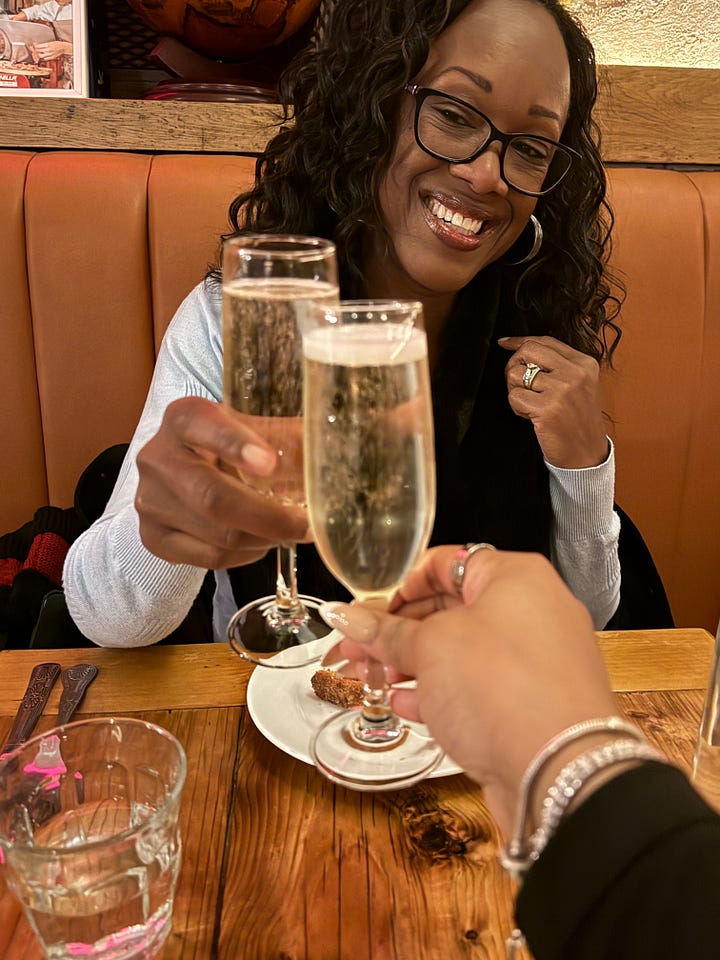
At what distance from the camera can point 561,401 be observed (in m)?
1.30

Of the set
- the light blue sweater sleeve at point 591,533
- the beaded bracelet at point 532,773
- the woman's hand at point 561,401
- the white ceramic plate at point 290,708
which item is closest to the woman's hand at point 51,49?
the woman's hand at point 561,401

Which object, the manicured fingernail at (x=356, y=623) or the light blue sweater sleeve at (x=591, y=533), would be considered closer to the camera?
the manicured fingernail at (x=356, y=623)

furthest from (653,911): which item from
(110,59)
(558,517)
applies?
(110,59)

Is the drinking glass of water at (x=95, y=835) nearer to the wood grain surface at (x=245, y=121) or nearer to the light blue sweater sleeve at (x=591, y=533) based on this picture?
the light blue sweater sleeve at (x=591, y=533)

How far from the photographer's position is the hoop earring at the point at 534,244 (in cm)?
146

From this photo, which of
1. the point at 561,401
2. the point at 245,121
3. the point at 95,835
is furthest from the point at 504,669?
the point at 245,121

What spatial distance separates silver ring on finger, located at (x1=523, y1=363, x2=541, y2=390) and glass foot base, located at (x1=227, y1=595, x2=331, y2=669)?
→ 56cm

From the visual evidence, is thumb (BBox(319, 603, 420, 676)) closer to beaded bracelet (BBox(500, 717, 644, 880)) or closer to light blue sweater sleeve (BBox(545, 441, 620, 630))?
beaded bracelet (BBox(500, 717, 644, 880))

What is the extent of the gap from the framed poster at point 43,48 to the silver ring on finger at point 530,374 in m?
1.11

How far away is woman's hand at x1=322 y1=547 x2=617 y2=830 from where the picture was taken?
0.49 meters

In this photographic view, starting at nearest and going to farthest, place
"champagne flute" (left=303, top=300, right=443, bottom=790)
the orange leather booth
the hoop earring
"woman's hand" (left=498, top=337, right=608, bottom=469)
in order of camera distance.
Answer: "champagne flute" (left=303, top=300, right=443, bottom=790)
"woman's hand" (left=498, top=337, right=608, bottom=469)
the hoop earring
the orange leather booth

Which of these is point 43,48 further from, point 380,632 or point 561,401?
point 380,632

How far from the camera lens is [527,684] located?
1.62 ft

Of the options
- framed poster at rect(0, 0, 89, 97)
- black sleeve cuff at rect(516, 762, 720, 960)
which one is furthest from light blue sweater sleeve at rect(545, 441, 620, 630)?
framed poster at rect(0, 0, 89, 97)
